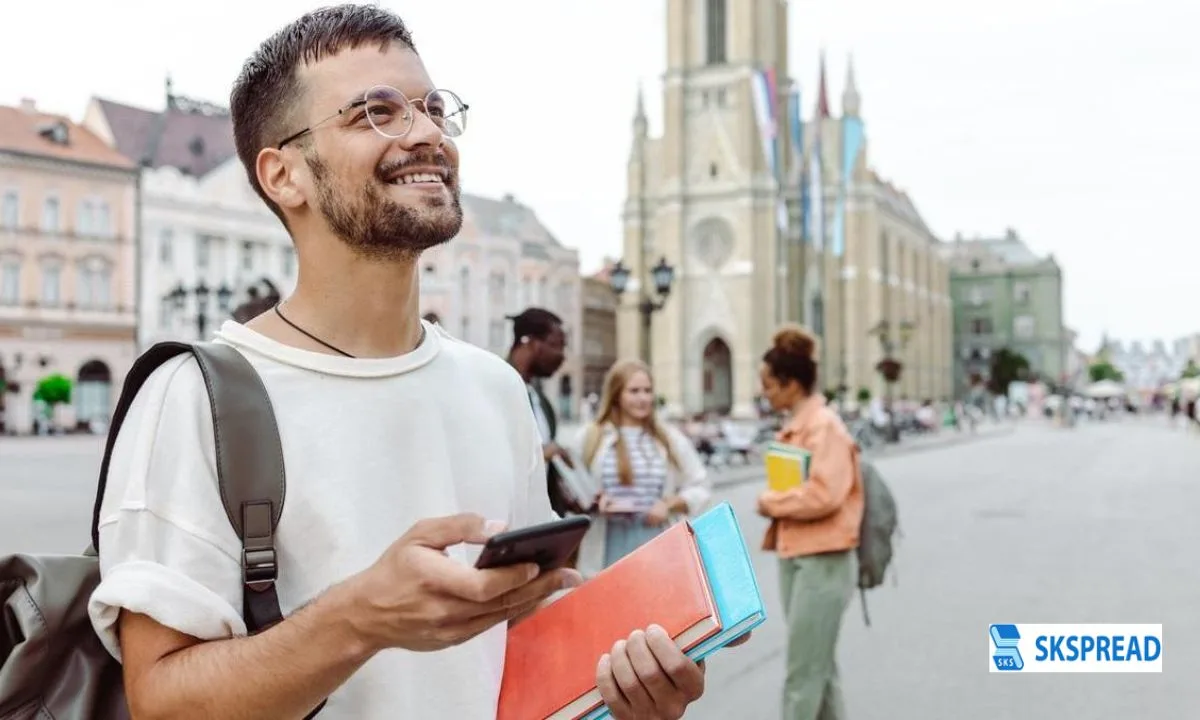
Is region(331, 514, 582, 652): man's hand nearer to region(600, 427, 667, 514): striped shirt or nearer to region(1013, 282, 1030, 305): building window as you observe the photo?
region(600, 427, 667, 514): striped shirt

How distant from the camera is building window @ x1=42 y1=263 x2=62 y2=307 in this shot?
3850 cm

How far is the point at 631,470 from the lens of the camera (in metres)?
5.86

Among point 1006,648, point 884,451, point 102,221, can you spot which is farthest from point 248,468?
point 102,221

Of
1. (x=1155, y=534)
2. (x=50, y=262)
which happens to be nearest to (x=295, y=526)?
(x=1155, y=534)

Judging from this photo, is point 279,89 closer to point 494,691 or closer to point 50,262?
point 494,691

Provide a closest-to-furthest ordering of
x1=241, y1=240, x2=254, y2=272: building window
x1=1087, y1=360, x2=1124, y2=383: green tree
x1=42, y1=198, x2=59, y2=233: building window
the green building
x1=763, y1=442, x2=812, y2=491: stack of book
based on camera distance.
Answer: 1. x1=763, y1=442, x2=812, y2=491: stack of book
2. x1=42, y1=198, x2=59, y2=233: building window
3. x1=241, y1=240, x2=254, y2=272: building window
4. the green building
5. x1=1087, y1=360, x2=1124, y2=383: green tree

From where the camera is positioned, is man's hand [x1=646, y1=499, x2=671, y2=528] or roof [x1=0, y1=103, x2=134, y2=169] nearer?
man's hand [x1=646, y1=499, x2=671, y2=528]

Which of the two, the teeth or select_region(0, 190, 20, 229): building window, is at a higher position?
select_region(0, 190, 20, 229): building window

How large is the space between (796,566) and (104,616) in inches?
145

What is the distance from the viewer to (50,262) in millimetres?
38781

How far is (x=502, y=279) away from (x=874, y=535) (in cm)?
4748

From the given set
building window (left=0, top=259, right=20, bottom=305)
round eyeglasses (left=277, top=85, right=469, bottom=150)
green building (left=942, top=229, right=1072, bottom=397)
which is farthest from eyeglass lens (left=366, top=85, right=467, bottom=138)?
green building (left=942, top=229, right=1072, bottom=397)

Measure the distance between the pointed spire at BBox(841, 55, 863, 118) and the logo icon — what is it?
61.9 m

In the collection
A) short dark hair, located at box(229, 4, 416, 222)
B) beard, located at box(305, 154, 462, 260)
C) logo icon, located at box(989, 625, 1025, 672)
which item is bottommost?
logo icon, located at box(989, 625, 1025, 672)
